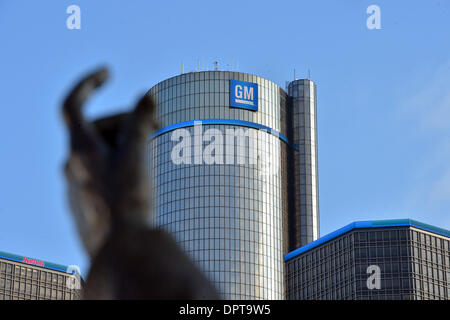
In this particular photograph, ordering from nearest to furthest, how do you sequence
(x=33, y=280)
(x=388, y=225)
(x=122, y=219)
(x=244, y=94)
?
(x=122, y=219), (x=388, y=225), (x=244, y=94), (x=33, y=280)

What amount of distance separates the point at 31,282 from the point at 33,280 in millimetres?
848

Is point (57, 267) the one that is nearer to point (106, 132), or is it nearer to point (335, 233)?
point (335, 233)

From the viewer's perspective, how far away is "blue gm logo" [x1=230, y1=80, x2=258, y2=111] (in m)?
188

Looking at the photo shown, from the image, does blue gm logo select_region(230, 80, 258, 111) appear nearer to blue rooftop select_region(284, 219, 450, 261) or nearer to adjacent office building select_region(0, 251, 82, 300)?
blue rooftop select_region(284, 219, 450, 261)

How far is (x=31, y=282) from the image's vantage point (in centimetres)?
19038

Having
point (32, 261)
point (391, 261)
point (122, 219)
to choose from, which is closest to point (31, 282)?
point (32, 261)

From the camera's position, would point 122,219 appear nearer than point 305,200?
Yes

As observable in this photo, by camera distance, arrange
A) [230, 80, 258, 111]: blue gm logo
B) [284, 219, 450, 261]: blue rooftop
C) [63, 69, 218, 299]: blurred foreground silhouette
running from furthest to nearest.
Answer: [230, 80, 258, 111]: blue gm logo
[284, 219, 450, 261]: blue rooftop
[63, 69, 218, 299]: blurred foreground silhouette

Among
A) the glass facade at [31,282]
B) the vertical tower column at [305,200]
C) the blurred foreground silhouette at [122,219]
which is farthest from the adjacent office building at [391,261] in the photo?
the blurred foreground silhouette at [122,219]

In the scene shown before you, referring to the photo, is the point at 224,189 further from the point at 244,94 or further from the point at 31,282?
the point at 31,282

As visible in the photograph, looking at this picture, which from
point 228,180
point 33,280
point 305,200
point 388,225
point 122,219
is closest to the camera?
point 122,219

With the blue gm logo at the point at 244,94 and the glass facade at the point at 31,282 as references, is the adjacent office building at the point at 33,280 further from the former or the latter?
the blue gm logo at the point at 244,94

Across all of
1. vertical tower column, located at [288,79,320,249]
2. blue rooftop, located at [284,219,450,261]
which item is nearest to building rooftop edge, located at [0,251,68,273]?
vertical tower column, located at [288,79,320,249]
